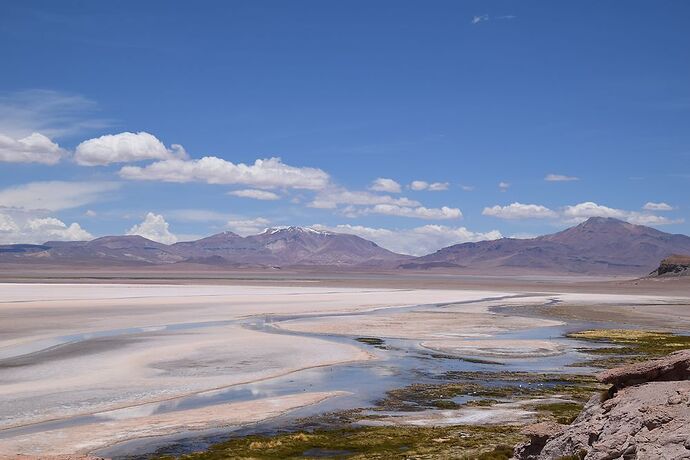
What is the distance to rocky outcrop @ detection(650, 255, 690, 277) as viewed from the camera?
160625 millimetres

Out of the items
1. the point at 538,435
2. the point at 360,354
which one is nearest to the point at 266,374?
the point at 360,354

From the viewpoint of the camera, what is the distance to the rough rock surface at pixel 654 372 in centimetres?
1348

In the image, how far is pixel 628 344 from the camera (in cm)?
3806

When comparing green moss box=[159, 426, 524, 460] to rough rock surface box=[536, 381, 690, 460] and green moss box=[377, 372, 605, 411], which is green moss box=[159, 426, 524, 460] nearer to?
rough rock surface box=[536, 381, 690, 460]

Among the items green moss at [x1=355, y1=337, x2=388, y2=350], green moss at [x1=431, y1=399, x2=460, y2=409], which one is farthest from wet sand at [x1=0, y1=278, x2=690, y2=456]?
green moss at [x1=431, y1=399, x2=460, y2=409]

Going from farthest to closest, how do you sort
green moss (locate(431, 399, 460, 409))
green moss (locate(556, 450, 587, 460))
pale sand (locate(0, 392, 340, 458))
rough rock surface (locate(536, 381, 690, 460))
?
green moss (locate(431, 399, 460, 409))
pale sand (locate(0, 392, 340, 458))
green moss (locate(556, 450, 587, 460))
rough rock surface (locate(536, 381, 690, 460))

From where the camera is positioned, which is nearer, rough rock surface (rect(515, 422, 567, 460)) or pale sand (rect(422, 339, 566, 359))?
rough rock surface (rect(515, 422, 567, 460))

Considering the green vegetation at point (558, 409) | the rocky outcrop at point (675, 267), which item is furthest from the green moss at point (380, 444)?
the rocky outcrop at point (675, 267)

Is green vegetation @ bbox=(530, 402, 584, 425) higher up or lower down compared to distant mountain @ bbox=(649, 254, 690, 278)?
lower down

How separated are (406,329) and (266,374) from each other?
Result: 62.6ft

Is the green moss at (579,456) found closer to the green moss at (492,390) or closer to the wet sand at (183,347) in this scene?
the wet sand at (183,347)

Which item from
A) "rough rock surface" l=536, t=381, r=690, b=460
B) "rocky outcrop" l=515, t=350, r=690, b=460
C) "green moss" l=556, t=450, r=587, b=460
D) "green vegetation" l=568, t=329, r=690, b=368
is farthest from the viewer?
"green vegetation" l=568, t=329, r=690, b=368

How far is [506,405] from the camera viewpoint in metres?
21.5

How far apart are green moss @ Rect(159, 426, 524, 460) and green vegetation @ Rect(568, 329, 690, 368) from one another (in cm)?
1431
